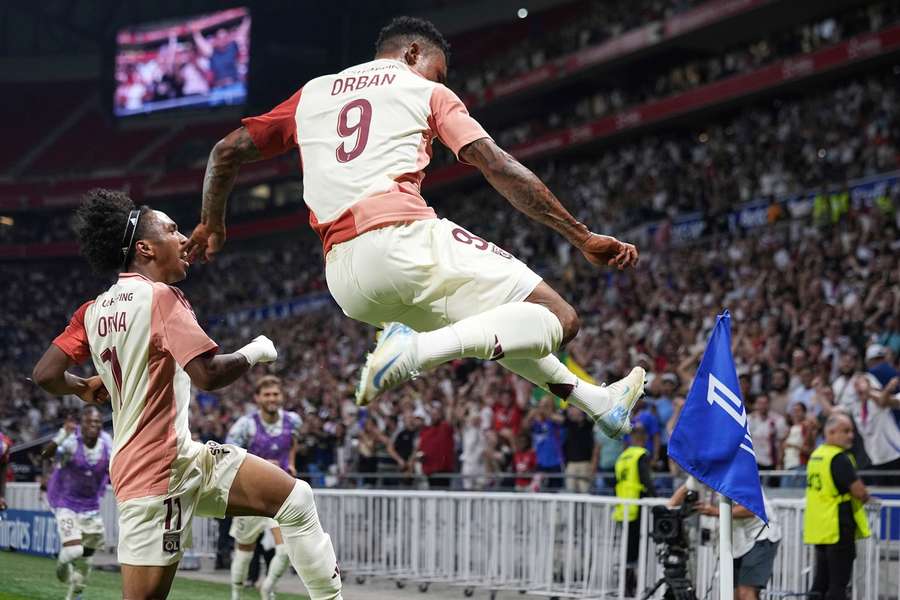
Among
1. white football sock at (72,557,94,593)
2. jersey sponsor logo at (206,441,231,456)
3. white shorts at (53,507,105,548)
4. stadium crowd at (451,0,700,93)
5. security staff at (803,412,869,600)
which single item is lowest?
white football sock at (72,557,94,593)

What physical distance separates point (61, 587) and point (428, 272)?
966 centimetres

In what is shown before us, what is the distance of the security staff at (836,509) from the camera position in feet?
31.5

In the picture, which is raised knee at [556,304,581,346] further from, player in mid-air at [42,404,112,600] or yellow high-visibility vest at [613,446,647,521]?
player in mid-air at [42,404,112,600]

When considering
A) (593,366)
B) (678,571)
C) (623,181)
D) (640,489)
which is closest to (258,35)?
(623,181)

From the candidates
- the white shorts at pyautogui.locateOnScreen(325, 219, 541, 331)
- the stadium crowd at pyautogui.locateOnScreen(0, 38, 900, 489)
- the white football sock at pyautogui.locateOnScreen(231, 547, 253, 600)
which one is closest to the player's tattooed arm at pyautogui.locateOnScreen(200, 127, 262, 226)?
the white shorts at pyautogui.locateOnScreen(325, 219, 541, 331)

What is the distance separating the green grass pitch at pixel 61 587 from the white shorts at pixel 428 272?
763cm

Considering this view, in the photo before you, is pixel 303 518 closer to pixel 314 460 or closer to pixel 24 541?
A: pixel 314 460

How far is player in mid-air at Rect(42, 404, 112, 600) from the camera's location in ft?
38.0

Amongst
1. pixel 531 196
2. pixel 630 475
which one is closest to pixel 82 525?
pixel 630 475

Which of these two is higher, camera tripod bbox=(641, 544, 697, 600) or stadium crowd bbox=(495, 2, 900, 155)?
stadium crowd bbox=(495, 2, 900, 155)

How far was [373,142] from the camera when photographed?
457cm

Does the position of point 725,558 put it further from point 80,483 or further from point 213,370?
point 80,483

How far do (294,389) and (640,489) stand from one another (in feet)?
42.7

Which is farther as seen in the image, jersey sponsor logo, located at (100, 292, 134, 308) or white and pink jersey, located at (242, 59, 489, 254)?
jersey sponsor logo, located at (100, 292, 134, 308)
